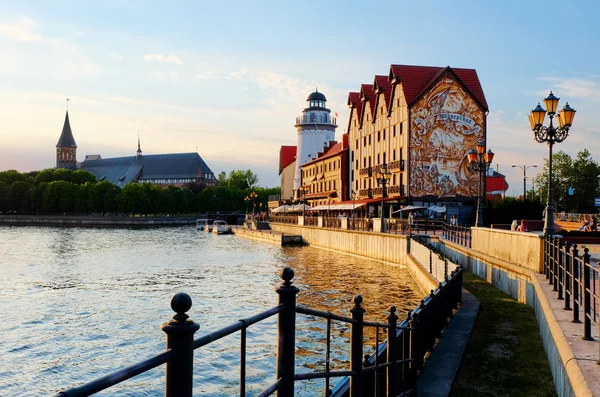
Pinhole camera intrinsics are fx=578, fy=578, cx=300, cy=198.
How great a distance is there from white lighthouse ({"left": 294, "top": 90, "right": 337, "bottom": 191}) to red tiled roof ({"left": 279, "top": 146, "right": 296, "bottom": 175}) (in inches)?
488

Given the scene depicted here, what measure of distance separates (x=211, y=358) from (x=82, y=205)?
14206 centimetres

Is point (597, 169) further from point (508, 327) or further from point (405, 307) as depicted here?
point (508, 327)

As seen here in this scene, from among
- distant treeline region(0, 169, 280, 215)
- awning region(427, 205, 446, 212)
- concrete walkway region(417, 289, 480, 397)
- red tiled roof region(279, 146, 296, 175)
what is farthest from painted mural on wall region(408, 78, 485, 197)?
distant treeline region(0, 169, 280, 215)

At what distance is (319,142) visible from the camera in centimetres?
10244

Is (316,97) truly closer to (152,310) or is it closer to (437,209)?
(437,209)

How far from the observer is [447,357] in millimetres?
10102

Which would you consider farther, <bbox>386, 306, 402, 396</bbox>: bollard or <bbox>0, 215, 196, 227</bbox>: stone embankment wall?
<bbox>0, 215, 196, 227</bbox>: stone embankment wall

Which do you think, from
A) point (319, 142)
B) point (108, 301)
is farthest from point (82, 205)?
point (108, 301)

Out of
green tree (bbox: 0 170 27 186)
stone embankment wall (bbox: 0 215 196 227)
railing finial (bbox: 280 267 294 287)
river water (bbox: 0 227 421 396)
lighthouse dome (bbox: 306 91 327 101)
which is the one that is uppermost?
lighthouse dome (bbox: 306 91 327 101)

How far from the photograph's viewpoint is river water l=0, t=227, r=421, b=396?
1508 cm

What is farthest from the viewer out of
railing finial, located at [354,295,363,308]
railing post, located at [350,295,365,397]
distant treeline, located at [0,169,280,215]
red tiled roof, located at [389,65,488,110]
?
distant treeline, located at [0,169,280,215]

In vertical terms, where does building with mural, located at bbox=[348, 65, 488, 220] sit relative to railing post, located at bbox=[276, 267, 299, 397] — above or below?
above

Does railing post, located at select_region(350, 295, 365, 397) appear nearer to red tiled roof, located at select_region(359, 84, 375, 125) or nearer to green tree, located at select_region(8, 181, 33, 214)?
red tiled roof, located at select_region(359, 84, 375, 125)

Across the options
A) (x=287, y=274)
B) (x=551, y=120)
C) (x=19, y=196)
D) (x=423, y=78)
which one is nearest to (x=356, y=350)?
(x=287, y=274)
